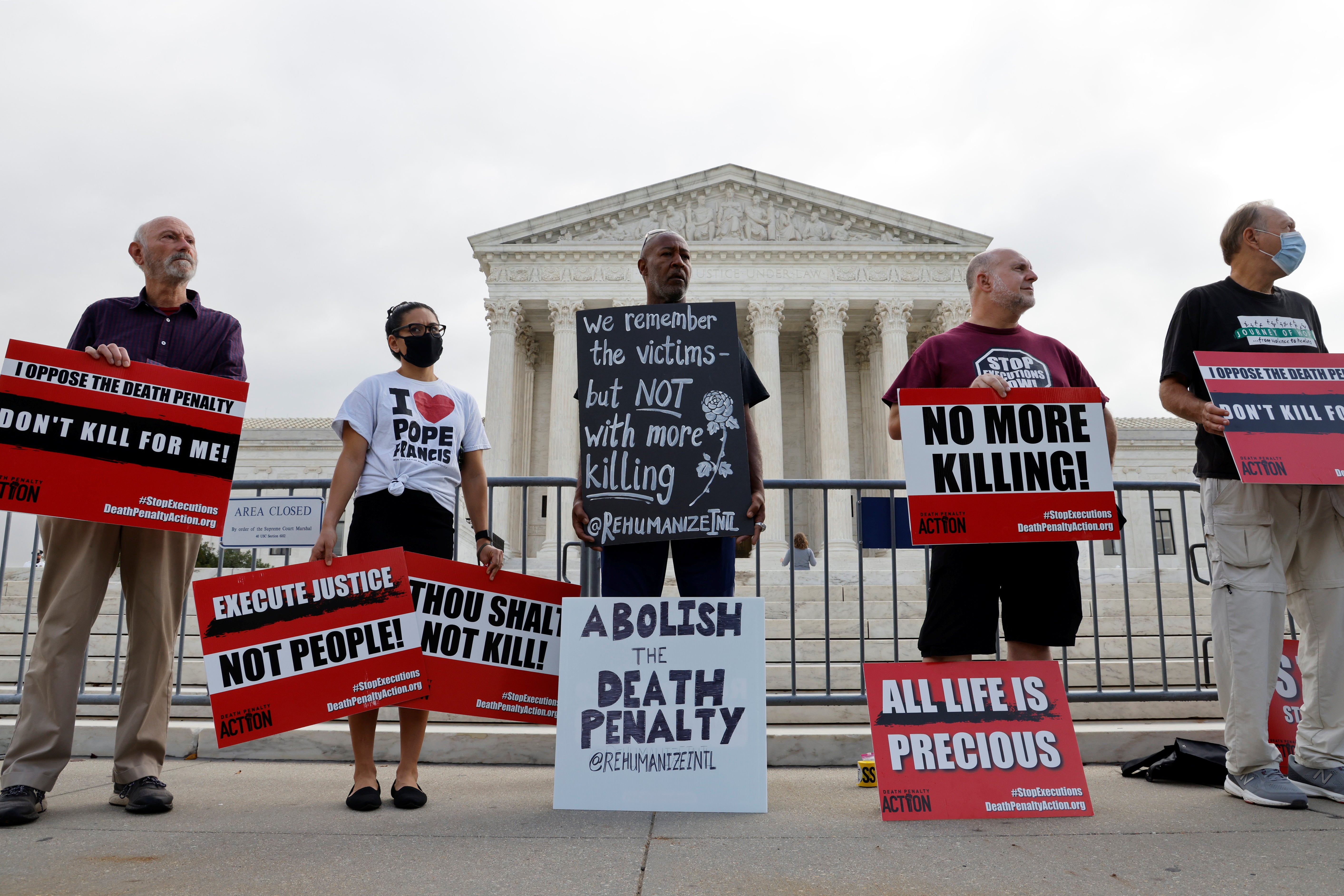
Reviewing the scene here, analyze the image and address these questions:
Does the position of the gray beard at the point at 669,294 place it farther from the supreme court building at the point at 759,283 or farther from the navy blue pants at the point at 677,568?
the supreme court building at the point at 759,283

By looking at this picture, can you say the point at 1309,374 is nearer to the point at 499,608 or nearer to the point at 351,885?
the point at 499,608

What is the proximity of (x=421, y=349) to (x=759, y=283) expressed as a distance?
29.1m

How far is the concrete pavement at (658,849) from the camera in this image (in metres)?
2.55

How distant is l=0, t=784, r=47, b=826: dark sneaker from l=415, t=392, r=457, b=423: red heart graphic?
2.18m

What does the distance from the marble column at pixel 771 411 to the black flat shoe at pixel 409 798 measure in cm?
2448

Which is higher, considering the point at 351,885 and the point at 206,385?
the point at 206,385

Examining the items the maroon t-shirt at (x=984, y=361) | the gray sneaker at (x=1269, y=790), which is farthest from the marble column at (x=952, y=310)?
the gray sneaker at (x=1269, y=790)

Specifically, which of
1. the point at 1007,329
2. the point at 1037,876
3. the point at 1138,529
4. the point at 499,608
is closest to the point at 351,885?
the point at 499,608

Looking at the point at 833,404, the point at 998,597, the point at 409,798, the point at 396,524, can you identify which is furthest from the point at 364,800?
the point at 833,404

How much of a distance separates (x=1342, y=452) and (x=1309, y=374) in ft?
1.33

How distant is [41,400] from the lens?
3705mm

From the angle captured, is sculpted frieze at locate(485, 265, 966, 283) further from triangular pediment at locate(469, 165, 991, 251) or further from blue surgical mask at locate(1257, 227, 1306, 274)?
blue surgical mask at locate(1257, 227, 1306, 274)

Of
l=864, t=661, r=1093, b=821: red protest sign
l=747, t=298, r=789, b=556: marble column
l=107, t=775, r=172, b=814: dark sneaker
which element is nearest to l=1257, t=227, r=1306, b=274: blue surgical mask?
l=864, t=661, r=1093, b=821: red protest sign

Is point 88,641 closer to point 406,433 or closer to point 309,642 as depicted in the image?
point 309,642
